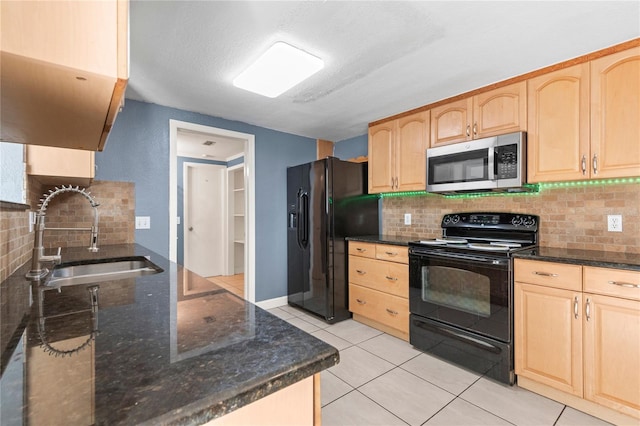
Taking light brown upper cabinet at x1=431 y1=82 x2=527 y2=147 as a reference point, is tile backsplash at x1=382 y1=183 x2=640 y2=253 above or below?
below

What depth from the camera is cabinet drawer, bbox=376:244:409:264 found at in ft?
8.63

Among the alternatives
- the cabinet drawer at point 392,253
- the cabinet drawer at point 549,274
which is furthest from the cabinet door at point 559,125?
the cabinet drawer at point 392,253

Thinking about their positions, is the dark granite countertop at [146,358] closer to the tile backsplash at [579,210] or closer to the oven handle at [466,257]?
the oven handle at [466,257]

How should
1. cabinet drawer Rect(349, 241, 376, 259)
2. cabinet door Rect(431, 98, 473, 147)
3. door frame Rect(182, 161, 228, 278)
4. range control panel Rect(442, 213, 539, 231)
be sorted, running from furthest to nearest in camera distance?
door frame Rect(182, 161, 228, 278)
cabinet drawer Rect(349, 241, 376, 259)
cabinet door Rect(431, 98, 473, 147)
range control panel Rect(442, 213, 539, 231)

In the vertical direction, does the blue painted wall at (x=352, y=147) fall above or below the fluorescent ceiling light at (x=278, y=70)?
below

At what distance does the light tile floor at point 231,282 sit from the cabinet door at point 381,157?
2.66 meters

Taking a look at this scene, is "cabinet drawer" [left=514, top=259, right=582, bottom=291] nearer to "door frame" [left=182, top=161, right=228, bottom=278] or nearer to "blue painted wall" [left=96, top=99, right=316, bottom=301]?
"blue painted wall" [left=96, top=99, right=316, bottom=301]

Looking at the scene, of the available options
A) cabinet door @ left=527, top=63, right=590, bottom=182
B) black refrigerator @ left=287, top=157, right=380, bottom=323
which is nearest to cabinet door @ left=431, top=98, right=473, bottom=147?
cabinet door @ left=527, top=63, right=590, bottom=182

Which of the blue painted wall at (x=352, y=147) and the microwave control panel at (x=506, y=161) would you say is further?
the blue painted wall at (x=352, y=147)

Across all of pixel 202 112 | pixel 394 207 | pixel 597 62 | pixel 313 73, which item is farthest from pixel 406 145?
pixel 202 112

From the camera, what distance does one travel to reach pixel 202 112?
10.1ft

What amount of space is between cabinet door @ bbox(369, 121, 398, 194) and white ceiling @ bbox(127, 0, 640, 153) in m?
0.50

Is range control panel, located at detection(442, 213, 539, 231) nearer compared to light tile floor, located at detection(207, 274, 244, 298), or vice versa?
range control panel, located at detection(442, 213, 539, 231)

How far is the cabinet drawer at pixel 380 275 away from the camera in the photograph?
2648 millimetres
